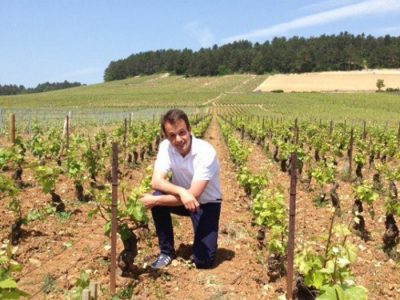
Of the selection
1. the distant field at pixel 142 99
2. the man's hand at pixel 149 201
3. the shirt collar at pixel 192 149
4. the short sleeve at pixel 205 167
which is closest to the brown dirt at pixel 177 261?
the man's hand at pixel 149 201

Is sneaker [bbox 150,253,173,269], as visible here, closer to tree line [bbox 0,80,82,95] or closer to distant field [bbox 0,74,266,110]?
distant field [bbox 0,74,266,110]

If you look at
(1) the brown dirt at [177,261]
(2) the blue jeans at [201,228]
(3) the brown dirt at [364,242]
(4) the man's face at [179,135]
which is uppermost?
(4) the man's face at [179,135]

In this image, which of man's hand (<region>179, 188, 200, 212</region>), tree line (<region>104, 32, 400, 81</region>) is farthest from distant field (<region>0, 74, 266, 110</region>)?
man's hand (<region>179, 188, 200, 212</region>)

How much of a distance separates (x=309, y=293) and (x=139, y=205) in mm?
1819

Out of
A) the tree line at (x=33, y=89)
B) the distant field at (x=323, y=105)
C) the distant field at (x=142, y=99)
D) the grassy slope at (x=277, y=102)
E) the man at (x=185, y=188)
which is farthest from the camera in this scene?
the tree line at (x=33, y=89)

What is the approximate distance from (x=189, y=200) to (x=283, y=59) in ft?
375

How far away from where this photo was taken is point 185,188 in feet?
16.6

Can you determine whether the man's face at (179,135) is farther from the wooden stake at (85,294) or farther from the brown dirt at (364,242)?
the wooden stake at (85,294)

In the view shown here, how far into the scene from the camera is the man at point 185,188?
4727 millimetres

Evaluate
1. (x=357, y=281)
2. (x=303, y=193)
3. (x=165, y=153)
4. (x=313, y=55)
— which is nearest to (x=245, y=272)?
(x=357, y=281)

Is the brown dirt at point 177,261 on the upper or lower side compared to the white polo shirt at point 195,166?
lower

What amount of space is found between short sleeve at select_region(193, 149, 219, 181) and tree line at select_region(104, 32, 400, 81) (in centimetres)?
11051

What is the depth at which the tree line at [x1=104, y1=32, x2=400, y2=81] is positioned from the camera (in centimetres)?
11131

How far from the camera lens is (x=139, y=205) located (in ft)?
15.3
